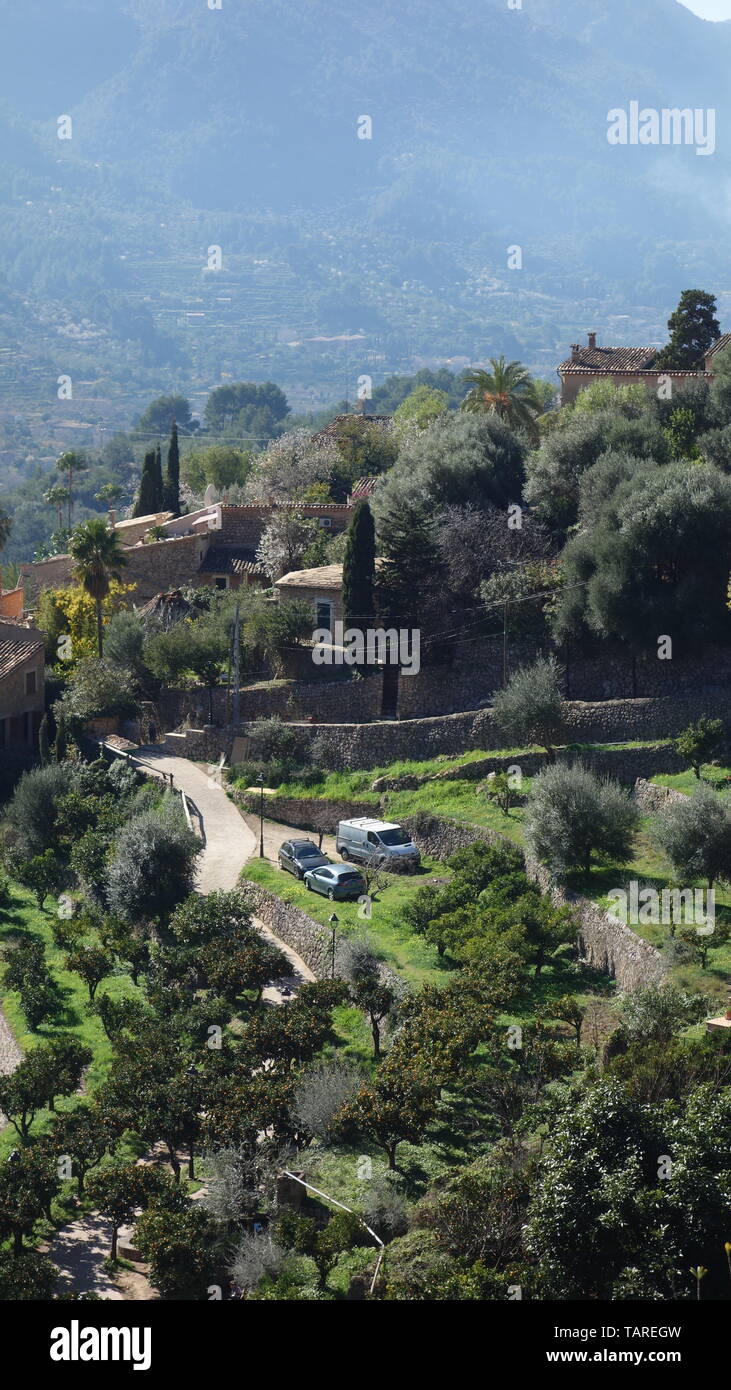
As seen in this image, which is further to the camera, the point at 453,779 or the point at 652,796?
the point at 453,779

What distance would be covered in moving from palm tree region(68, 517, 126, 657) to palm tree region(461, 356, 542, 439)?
685 inches

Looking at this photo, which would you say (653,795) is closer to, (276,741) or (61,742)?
(276,741)

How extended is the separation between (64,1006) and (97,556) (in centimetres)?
2243

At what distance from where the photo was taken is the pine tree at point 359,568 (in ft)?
164

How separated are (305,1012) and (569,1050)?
5903 mm

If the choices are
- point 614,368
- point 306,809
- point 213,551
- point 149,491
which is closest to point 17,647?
point 213,551

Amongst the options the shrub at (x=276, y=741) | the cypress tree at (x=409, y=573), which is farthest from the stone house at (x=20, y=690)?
the cypress tree at (x=409, y=573)

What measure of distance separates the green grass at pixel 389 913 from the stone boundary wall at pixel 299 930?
0.66ft

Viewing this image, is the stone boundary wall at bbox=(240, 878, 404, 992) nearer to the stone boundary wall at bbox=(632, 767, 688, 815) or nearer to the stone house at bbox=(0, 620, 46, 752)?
the stone boundary wall at bbox=(632, 767, 688, 815)

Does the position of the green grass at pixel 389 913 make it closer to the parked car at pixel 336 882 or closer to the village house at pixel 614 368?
the parked car at pixel 336 882

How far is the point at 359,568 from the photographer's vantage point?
50031 millimetres
